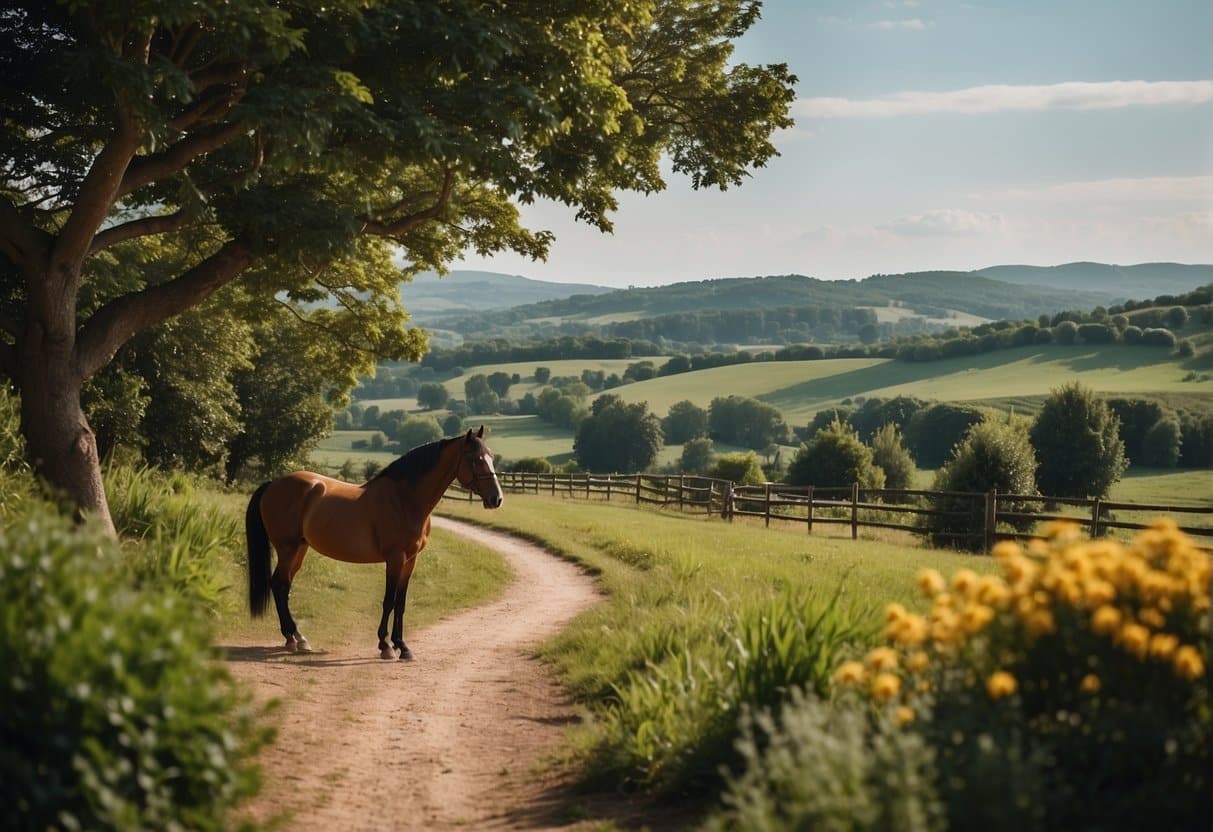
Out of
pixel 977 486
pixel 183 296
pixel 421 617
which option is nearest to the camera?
pixel 183 296

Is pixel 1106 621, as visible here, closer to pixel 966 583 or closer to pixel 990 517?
pixel 966 583

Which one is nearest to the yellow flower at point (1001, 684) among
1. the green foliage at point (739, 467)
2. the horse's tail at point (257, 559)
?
the horse's tail at point (257, 559)

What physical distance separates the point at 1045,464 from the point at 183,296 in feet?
201

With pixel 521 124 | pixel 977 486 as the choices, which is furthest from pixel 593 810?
pixel 977 486

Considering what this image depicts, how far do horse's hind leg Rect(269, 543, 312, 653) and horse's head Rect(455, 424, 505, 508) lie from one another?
89.3 inches

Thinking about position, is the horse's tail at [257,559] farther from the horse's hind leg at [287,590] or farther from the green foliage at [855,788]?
the green foliage at [855,788]

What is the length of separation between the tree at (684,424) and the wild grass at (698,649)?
10481cm

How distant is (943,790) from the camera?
4.36 m

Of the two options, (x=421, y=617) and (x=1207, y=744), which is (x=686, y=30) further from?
(x=1207, y=744)

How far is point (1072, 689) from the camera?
4742 millimetres

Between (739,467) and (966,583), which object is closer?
(966,583)

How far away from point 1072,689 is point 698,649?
157 inches

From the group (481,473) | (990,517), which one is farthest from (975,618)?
(990,517)

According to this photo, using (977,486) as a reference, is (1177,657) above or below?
above
